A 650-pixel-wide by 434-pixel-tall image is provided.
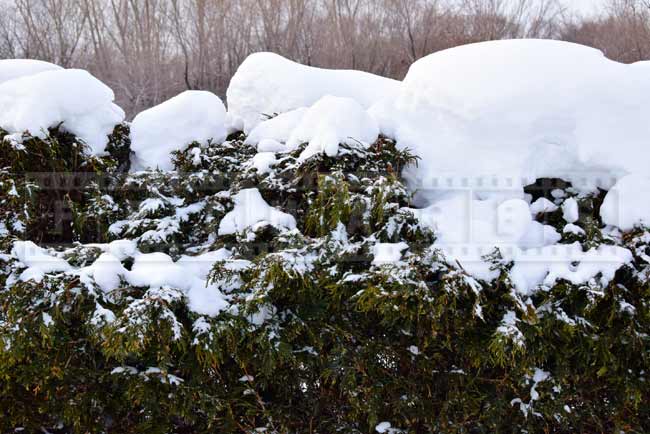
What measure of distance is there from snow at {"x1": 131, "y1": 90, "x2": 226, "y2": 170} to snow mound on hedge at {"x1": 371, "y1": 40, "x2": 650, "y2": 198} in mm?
1121

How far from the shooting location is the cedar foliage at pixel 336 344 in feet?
5.83

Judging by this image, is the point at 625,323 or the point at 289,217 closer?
the point at 625,323

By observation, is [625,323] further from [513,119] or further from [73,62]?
[73,62]

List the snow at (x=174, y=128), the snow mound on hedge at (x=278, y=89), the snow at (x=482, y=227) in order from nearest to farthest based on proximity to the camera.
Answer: the snow at (x=482, y=227) < the snow at (x=174, y=128) < the snow mound on hedge at (x=278, y=89)

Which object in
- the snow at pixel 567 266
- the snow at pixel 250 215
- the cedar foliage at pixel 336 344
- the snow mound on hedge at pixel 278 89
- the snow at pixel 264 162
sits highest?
the snow mound on hedge at pixel 278 89

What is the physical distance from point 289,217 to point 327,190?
8.6 inches

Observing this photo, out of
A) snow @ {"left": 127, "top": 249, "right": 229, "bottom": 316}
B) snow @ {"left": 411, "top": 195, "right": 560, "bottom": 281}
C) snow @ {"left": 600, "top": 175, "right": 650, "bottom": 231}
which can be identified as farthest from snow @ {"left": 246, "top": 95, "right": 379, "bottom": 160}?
snow @ {"left": 600, "top": 175, "right": 650, "bottom": 231}

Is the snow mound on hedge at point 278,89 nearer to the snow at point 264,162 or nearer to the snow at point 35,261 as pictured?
the snow at point 264,162

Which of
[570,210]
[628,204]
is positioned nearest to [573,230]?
[570,210]

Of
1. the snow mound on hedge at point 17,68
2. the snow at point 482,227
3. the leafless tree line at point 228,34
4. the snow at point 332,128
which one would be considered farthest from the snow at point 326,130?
the leafless tree line at point 228,34

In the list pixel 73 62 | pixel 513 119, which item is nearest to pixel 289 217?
pixel 513 119

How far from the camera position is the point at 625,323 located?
184 centimetres

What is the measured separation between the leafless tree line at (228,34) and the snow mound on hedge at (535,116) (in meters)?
10.1

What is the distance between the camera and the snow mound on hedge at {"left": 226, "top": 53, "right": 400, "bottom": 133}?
2.99 meters
